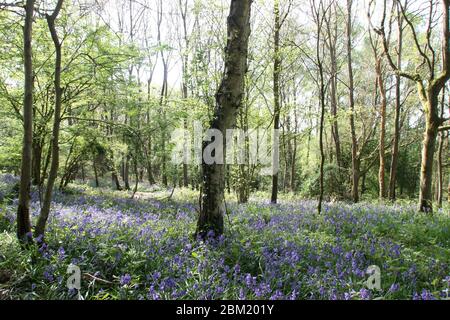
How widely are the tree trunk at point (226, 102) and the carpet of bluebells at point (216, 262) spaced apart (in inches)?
17.8

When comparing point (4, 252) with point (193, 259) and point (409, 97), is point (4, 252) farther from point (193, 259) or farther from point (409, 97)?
point (409, 97)

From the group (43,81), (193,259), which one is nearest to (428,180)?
(193,259)

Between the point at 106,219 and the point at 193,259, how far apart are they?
2277 mm

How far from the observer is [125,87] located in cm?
1012

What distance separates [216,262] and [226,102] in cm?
246

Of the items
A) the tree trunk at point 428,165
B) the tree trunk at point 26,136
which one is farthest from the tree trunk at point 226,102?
the tree trunk at point 428,165

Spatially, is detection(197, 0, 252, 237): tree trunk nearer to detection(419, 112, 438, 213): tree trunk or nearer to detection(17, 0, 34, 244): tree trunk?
detection(17, 0, 34, 244): tree trunk

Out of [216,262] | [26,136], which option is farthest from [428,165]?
[26,136]

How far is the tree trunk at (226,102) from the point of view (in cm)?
502

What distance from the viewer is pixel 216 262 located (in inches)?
152

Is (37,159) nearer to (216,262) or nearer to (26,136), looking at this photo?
(26,136)

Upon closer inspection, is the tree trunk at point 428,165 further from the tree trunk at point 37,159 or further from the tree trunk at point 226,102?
the tree trunk at point 37,159

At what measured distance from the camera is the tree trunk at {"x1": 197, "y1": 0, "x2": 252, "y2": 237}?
16.5 ft

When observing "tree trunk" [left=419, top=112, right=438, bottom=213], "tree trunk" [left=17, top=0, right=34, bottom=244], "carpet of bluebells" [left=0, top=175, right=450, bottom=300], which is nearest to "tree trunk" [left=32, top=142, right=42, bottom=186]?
"carpet of bluebells" [left=0, top=175, right=450, bottom=300]
